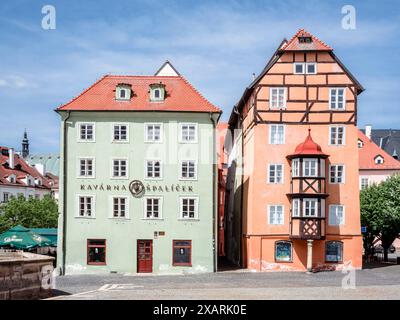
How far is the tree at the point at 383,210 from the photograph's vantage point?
50.4 metres

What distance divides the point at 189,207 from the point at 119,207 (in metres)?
4.56

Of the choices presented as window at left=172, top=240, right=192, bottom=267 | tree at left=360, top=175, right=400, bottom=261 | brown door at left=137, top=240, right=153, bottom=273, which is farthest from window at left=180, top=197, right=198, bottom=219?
tree at left=360, top=175, right=400, bottom=261

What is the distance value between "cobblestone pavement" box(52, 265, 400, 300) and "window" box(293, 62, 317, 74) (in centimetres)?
1334

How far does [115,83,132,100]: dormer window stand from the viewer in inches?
1784

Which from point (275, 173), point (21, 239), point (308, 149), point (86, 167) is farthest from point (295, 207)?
point (21, 239)

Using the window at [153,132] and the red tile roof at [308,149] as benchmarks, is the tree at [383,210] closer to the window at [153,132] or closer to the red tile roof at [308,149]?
the red tile roof at [308,149]

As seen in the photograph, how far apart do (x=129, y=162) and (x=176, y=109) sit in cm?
467

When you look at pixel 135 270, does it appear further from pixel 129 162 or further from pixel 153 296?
pixel 153 296

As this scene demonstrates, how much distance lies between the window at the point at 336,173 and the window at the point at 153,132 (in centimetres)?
1173

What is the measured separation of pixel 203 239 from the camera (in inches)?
1724

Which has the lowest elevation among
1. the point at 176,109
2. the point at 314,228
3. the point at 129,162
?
the point at 314,228

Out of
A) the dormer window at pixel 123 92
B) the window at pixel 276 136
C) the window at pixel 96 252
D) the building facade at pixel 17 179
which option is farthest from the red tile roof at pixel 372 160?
the building facade at pixel 17 179

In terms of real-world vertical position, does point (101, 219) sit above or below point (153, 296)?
above
